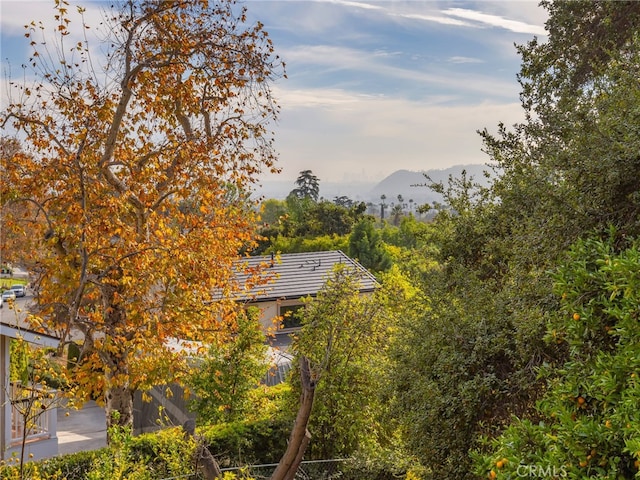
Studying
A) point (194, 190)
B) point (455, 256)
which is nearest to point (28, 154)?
point (194, 190)

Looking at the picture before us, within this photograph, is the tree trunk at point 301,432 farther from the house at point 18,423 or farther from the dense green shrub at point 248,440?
the house at point 18,423

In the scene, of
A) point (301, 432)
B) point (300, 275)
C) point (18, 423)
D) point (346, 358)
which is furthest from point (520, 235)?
point (300, 275)

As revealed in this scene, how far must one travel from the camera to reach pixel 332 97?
14.1 meters

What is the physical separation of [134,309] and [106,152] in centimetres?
232

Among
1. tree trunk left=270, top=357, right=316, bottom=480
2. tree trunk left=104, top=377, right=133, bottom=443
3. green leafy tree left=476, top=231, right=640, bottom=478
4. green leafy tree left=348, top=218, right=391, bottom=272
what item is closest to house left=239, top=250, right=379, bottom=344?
green leafy tree left=348, top=218, right=391, bottom=272

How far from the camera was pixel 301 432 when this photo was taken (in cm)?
415

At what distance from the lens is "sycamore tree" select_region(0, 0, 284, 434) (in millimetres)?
7629

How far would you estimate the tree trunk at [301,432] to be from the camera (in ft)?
13.0

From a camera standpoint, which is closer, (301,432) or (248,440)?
(301,432)

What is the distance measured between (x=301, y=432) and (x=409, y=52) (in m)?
7.35

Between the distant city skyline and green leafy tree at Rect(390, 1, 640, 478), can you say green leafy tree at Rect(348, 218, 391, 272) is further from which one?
green leafy tree at Rect(390, 1, 640, 478)

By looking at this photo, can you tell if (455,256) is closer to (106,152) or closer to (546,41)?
(546,41)

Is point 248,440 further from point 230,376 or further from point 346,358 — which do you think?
point 346,358

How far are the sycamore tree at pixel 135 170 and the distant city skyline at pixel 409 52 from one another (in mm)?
480
